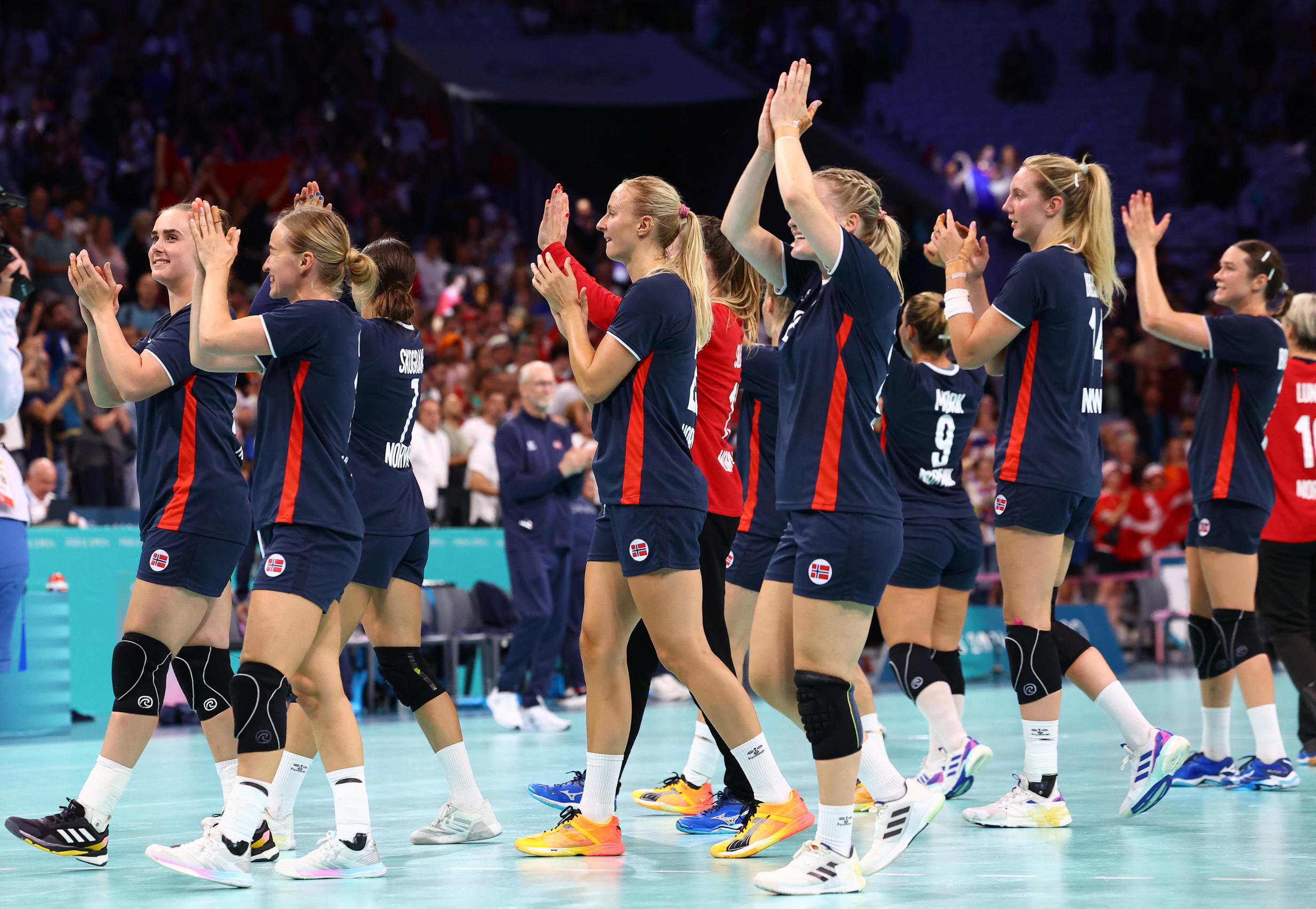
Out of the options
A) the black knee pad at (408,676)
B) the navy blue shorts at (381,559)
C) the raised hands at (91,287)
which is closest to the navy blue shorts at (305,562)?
the navy blue shorts at (381,559)

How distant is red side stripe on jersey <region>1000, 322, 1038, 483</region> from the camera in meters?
5.44

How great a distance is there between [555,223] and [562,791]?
2321 millimetres

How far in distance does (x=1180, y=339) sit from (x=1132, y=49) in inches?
832

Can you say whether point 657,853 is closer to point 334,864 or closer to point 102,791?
point 334,864

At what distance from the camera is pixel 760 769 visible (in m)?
4.90

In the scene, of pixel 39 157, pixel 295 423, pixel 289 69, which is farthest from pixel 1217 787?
pixel 289 69

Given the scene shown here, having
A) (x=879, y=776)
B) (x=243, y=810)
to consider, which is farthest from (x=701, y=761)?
(x=243, y=810)

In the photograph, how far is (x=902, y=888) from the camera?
4258 mm

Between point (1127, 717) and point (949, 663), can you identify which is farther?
point (949, 663)

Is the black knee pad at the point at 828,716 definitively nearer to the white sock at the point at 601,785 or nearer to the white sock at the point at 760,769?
the white sock at the point at 760,769

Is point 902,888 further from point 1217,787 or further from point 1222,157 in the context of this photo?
point 1222,157

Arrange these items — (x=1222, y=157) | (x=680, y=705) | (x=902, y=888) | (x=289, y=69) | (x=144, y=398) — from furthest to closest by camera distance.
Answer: (x=1222, y=157) < (x=289, y=69) < (x=680, y=705) < (x=144, y=398) < (x=902, y=888)

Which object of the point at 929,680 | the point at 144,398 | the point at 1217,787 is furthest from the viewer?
the point at 1217,787

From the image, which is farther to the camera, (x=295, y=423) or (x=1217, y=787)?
(x=1217, y=787)
